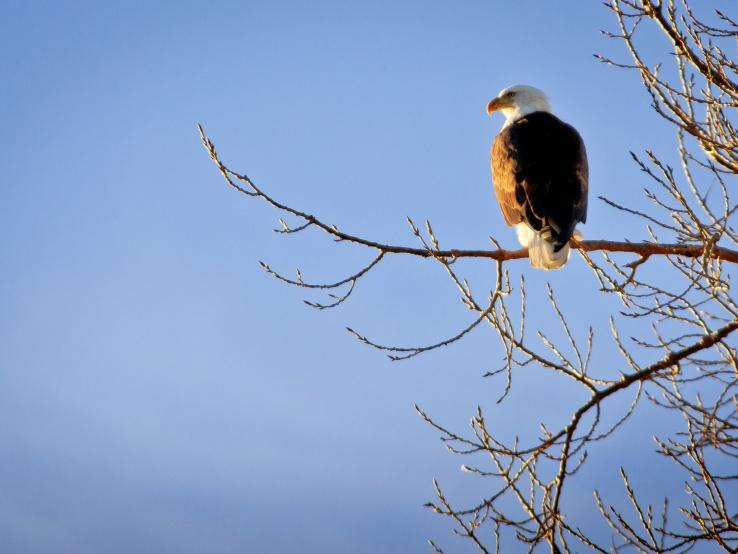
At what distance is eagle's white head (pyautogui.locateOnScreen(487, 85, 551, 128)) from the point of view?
27.6ft

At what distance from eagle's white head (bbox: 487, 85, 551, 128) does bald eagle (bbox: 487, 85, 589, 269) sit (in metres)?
0.67

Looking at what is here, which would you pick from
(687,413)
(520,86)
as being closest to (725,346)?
(687,413)

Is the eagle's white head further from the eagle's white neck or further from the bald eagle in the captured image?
the bald eagle

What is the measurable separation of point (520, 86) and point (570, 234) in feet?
10.1

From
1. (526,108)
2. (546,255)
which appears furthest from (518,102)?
(546,255)

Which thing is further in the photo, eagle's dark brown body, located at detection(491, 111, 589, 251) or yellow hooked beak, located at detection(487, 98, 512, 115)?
yellow hooked beak, located at detection(487, 98, 512, 115)

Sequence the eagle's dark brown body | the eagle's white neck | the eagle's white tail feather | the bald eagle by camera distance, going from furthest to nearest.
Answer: the eagle's white neck → the eagle's dark brown body → the bald eagle → the eagle's white tail feather

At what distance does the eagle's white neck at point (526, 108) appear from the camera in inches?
327

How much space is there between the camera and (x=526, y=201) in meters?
6.37

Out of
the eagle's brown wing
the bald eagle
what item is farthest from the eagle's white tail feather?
the eagle's brown wing

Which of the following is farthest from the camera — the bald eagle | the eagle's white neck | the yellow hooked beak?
the yellow hooked beak

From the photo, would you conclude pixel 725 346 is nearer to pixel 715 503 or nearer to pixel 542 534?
pixel 715 503

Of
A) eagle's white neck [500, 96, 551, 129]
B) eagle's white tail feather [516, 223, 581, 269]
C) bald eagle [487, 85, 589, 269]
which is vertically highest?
eagle's white neck [500, 96, 551, 129]

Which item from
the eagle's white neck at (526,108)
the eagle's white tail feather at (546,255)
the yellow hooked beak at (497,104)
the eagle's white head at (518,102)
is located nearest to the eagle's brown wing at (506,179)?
the eagle's white tail feather at (546,255)
